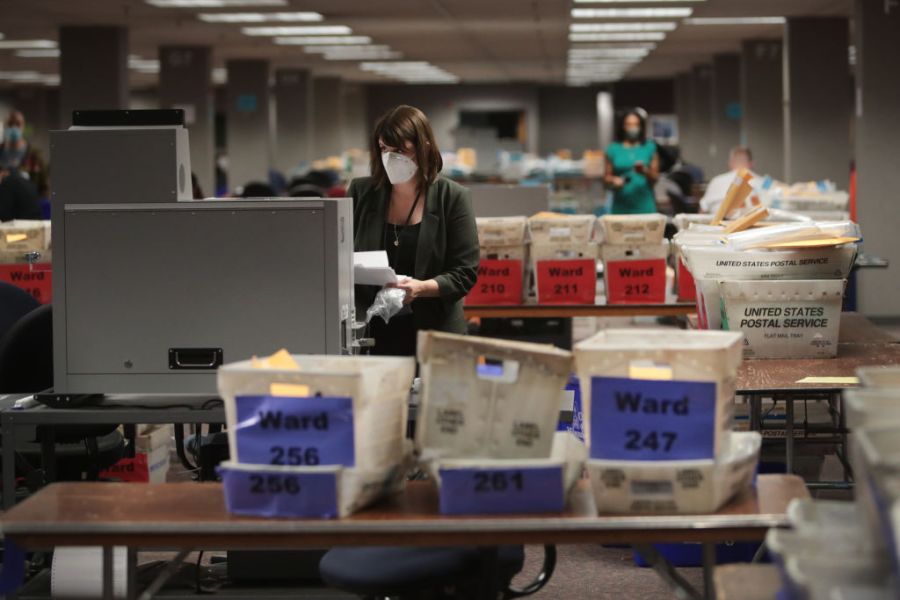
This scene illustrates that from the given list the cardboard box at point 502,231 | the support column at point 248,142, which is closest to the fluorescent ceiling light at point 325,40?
the support column at point 248,142

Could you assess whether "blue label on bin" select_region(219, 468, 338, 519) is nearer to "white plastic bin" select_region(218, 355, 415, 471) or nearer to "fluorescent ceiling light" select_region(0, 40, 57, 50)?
"white plastic bin" select_region(218, 355, 415, 471)

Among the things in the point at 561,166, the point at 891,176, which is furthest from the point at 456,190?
the point at 561,166

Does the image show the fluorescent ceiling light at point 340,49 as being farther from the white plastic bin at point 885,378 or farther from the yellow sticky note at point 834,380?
the white plastic bin at point 885,378

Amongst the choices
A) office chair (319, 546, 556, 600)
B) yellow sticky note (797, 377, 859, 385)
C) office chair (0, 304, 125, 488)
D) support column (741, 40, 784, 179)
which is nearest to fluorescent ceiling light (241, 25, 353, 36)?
support column (741, 40, 784, 179)

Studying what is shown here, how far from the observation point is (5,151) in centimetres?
847

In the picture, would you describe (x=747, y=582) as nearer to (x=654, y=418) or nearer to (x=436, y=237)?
(x=654, y=418)

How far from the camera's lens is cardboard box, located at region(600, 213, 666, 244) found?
5.88m

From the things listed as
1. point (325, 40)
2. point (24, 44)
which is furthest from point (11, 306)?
point (24, 44)

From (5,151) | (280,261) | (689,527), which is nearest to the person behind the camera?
(689,527)

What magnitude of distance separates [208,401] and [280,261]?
0.43 m

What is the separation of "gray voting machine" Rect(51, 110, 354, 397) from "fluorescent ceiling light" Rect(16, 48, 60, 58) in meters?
16.0

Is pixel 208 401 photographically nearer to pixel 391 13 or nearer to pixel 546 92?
pixel 391 13

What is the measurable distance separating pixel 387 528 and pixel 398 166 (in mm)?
1814

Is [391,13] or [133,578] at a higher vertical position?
[391,13]
